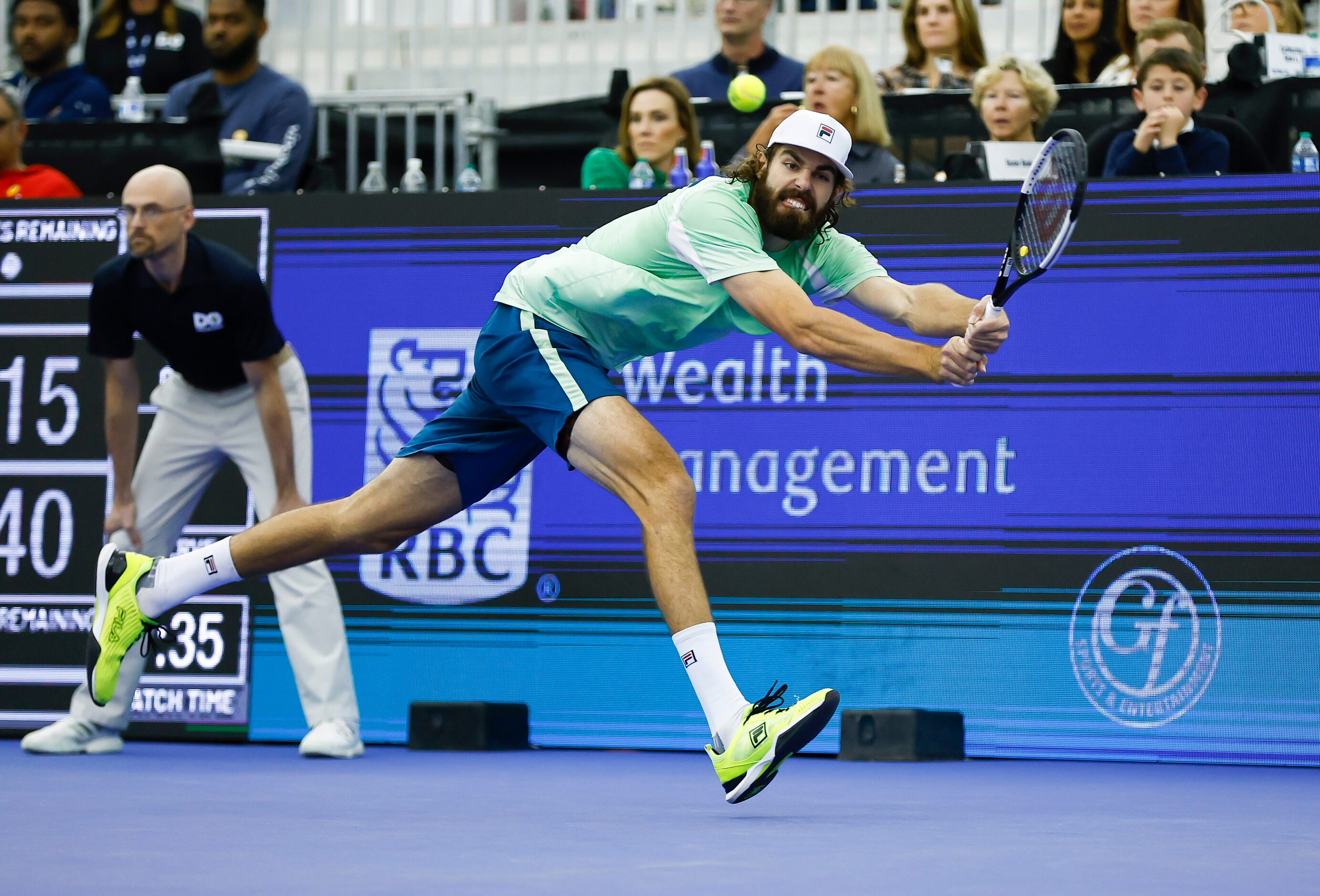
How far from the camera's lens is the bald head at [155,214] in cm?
658

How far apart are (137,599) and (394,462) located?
1.04 metres

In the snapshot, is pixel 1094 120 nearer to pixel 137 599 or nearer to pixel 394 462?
pixel 394 462

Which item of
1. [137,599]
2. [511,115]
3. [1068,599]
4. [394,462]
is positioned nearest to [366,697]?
[137,599]

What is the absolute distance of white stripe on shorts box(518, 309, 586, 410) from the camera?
495 centimetres

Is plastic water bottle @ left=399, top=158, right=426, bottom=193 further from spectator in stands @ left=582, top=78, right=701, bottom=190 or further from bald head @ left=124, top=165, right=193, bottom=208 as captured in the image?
bald head @ left=124, top=165, right=193, bottom=208

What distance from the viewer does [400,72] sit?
36.5ft

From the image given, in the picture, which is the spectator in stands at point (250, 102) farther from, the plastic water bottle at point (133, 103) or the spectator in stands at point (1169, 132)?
the spectator in stands at point (1169, 132)

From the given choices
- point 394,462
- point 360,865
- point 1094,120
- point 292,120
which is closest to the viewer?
point 360,865

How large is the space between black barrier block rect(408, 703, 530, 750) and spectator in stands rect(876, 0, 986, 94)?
11.7 feet

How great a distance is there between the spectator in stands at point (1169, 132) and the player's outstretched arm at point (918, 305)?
231cm

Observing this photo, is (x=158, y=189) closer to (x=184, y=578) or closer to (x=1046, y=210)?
(x=184, y=578)

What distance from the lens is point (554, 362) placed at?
5.03 metres

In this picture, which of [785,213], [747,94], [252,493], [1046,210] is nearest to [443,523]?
[252,493]

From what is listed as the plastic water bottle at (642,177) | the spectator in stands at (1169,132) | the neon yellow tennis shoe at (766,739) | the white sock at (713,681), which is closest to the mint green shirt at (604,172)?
the plastic water bottle at (642,177)
